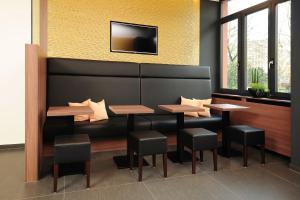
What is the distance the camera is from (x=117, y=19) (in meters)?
4.09

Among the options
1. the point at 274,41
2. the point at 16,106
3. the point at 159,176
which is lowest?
the point at 159,176

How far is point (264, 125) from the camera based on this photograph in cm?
338

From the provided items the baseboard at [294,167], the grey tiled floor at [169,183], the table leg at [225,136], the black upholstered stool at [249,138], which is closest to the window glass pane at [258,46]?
the table leg at [225,136]

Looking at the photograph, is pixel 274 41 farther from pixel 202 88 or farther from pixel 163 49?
pixel 163 49

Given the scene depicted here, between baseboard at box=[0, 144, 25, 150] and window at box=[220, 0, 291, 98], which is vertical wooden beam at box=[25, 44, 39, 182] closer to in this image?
baseboard at box=[0, 144, 25, 150]

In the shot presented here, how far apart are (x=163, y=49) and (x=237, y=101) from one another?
5.47 ft

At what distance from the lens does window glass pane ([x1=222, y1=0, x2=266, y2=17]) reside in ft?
13.3

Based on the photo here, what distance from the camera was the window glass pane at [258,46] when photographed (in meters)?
3.78

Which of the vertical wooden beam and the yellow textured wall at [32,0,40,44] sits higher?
the yellow textured wall at [32,0,40,44]

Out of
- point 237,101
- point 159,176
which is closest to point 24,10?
point 159,176

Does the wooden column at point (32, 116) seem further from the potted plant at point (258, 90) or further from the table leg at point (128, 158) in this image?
the potted plant at point (258, 90)

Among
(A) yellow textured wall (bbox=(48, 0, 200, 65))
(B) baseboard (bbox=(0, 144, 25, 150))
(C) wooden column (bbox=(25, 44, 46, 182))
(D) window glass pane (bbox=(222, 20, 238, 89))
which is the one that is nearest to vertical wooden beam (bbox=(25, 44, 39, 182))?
(C) wooden column (bbox=(25, 44, 46, 182))

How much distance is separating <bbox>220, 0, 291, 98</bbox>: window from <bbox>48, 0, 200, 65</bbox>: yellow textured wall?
0.66 meters

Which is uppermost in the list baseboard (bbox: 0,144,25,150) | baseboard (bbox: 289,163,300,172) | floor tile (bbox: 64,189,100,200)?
baseboard (bbox: 0,144,25,150)
